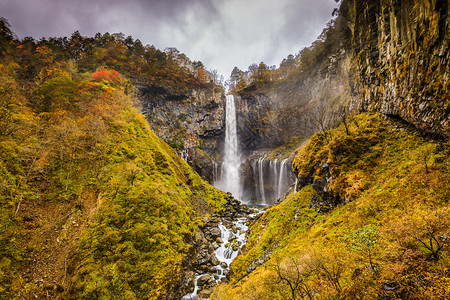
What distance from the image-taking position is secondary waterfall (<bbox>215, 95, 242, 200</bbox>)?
4230 centimetres

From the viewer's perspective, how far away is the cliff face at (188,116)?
3831 centimetres

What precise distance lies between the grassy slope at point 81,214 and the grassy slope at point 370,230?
16.5 feet

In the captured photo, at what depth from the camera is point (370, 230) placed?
594 centimetres

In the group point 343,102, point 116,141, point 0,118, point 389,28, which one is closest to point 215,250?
point 116,141

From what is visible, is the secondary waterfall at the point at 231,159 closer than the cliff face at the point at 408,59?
No

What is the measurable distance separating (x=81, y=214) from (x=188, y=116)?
35.2 metres

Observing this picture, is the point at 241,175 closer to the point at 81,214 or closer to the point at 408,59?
the point at 81,214

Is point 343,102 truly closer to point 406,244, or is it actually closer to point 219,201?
point 219,201

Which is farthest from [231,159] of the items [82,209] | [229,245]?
[82,209]

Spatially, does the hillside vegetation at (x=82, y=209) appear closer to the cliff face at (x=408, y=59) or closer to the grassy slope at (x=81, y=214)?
the grassy slope at (x=81, y=214)

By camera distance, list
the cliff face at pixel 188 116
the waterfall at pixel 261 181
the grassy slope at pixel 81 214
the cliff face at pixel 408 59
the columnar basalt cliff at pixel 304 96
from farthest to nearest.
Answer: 1. the cliff face at pixel 188 116
2. the waterfall at pixel 261 181
3. the columnar basalt cliff at pixel 304 96
4. the grassy slope at pixel 81 214
5. the cliff face at pixel 408 59

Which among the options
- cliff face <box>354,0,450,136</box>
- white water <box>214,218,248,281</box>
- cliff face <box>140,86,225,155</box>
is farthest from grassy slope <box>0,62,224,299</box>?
cliff face <box>140,86,225,155</box>

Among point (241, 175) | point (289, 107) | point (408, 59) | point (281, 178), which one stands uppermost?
point (289, 107)

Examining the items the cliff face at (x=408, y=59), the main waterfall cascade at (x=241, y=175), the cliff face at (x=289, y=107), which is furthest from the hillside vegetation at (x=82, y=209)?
the cliff face at (x=289, y=107)
